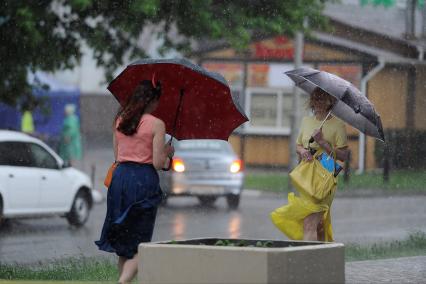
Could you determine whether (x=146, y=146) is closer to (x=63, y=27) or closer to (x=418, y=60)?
(x=63, y=27)

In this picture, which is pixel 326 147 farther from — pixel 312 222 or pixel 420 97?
pixel 420 97

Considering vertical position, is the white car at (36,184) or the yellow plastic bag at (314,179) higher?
the yellow plastic bag at (314,179)

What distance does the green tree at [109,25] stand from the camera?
1744cm

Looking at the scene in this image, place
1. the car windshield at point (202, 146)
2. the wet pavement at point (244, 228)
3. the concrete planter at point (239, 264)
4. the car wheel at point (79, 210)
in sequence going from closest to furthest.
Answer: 1. the concrete planter at point (239, 264)
2. the wet pavement at point (244, 228)
3. the car wheel at point (79, 210)
4. the car windshield at point (202, 146)

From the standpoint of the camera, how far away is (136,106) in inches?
323

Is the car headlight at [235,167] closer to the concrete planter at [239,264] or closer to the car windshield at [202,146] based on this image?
the car windshield at [202,146]

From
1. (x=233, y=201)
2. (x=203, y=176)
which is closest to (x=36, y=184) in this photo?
(x=203, y=176)

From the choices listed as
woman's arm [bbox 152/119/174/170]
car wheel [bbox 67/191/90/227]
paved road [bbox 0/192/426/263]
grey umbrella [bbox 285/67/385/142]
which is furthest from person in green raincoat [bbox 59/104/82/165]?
woman's arm [bbox 152/119/174/170]

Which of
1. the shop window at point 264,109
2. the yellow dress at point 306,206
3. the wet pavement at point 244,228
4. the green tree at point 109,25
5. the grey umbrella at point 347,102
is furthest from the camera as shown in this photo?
the shop window at point 264,109

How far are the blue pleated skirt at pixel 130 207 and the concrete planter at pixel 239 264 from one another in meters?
0.90

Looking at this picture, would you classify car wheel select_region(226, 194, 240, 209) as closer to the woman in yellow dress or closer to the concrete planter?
the woman in yellow dress

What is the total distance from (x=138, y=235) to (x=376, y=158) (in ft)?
86.0

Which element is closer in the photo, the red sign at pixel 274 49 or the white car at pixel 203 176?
the white car at pixel 203 176

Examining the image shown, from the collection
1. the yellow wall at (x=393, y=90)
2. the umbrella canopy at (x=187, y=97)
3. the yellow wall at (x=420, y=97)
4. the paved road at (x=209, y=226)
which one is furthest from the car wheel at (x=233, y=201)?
the umbrella canopy at (x=187, y=97)
